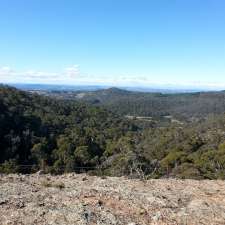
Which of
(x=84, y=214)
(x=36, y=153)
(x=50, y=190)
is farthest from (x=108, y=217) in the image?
(x=36, y=153)

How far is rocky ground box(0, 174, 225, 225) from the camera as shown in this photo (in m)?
8.67

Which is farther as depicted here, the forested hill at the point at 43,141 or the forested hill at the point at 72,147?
the forested hill at the point at 43,141

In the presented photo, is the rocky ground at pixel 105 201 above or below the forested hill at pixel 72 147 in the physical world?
above

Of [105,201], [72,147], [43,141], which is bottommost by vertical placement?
[72,147]

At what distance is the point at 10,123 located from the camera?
52781mm

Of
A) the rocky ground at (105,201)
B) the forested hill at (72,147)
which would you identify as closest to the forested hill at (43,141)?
the forested hill at (72,147)

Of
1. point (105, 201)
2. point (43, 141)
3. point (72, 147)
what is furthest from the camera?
point (43, 141)

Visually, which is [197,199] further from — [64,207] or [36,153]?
[36,153]

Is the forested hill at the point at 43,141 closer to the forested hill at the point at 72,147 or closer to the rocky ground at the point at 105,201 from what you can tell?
the forested hill at the point at 72,147

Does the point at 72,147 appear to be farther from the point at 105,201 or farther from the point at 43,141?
the point at 105,201

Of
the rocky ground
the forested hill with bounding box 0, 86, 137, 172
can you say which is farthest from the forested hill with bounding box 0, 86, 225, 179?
the rocky ground

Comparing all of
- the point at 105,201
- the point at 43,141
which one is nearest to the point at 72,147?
the point at 43,141

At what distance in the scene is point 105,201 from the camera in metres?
9.77

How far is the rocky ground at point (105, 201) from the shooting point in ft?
28.5
